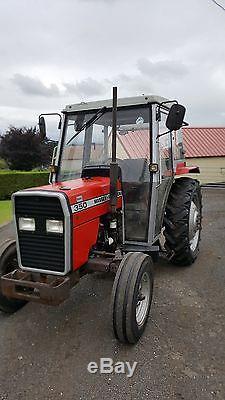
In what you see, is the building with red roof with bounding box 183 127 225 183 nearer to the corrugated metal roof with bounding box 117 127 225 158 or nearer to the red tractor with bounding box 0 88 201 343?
the corrugated metal roof with bounding box 117 127 225 158

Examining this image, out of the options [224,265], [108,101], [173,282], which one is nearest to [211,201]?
[224,265]

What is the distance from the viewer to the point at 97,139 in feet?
12.7

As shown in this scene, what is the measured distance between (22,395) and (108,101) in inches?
114

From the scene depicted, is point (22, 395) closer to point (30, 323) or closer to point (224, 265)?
point (30, 323)

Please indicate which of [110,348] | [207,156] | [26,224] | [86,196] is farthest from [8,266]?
[207,156]

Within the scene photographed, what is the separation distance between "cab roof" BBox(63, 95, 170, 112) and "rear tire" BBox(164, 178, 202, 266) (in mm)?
1294

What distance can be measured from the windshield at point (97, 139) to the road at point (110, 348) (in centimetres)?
150

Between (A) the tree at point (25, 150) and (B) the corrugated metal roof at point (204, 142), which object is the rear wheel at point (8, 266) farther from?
(A) the tree at point (25, 150)

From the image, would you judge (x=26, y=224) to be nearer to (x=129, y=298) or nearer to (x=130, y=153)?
(x=129, y=298)

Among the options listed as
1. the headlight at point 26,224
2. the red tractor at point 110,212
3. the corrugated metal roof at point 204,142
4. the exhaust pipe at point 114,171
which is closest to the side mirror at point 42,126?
the red tractor at point 110,212

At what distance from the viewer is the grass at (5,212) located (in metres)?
7.94

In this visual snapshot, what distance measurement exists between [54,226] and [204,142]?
16338mm

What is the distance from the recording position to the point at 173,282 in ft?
13.0

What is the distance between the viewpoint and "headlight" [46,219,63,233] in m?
2.69
